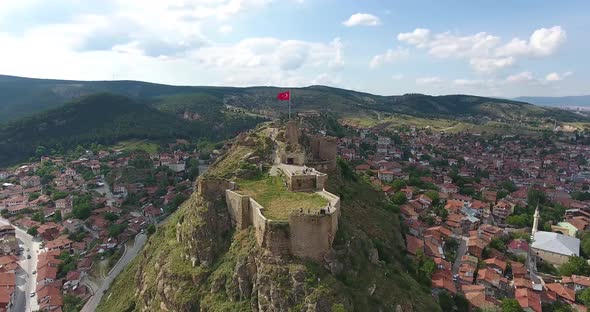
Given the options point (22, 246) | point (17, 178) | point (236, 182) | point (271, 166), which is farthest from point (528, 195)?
point (17, 178)

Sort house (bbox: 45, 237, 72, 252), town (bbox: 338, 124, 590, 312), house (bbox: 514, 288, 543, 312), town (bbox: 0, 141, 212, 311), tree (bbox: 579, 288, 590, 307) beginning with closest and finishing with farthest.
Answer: house (bbox: 514, 288, 543, 312) < tree (bbox: 579, 288, 590, 307) < town (bbox: 338, 124, 590, 312) < town (bbox: 0, 141, 212, 311) < house (bbox: 45, 237, 72, 252)

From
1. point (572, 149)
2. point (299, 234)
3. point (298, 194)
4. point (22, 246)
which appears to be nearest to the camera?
point (299, 234)

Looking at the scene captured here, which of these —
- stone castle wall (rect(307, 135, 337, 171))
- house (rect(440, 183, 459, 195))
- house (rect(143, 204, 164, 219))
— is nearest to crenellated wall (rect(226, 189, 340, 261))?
stone castle wall (rect(307, 135, 337, 171))

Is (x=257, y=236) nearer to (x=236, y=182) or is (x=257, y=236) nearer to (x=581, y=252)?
(x=236, y=182)

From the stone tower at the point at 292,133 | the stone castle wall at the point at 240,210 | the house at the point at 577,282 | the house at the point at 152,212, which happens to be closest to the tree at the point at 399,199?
the house at the point at 577,282

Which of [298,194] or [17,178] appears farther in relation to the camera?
[17,178]

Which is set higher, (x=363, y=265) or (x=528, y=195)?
(x=363, y=265)

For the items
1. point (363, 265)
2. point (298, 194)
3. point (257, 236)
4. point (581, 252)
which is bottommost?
point (581, 252)

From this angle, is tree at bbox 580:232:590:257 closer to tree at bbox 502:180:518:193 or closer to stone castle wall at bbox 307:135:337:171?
tree at bbox 502:180:518:193
